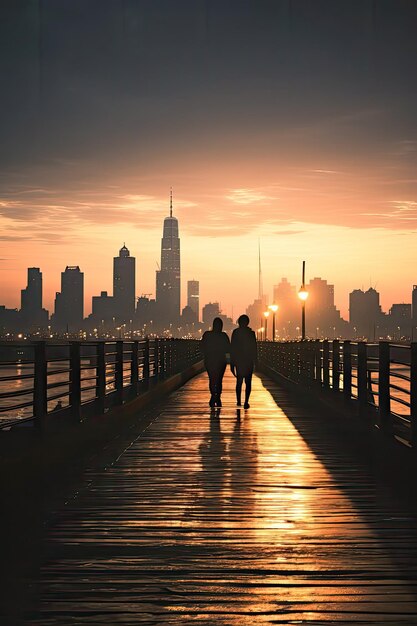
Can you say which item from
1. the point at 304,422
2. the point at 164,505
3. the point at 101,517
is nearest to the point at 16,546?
the point at 101,517

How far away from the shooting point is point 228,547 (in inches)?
330

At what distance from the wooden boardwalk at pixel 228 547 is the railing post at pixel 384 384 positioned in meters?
0.79

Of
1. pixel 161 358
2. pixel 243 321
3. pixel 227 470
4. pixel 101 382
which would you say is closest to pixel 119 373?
pixel 101 382

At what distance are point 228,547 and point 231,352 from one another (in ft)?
49.1

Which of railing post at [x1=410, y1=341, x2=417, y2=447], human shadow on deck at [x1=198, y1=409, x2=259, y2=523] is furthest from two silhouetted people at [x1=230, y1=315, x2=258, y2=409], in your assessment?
railing post at [x1=410, y1=341, x2=417, y2=447]

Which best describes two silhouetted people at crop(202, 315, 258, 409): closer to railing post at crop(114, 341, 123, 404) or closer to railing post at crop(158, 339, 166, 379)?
railing post at crop(114, 341, 123, 404)

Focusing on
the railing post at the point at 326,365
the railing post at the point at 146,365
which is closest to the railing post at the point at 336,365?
the railing post at the point at 326,365

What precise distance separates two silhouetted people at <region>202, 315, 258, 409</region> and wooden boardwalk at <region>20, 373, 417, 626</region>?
8.15 meters

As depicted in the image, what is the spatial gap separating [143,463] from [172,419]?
807 cm

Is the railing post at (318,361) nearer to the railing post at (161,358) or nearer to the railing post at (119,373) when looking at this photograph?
the railing post at (161,358)

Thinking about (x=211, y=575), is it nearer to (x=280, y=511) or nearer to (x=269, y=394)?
(x=280, y=511)

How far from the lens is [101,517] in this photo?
9.76m

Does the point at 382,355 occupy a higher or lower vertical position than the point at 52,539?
higher

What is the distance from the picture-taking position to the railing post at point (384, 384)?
14.0m
